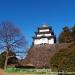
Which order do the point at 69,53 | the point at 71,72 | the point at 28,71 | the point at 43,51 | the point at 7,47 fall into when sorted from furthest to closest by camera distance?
the point at 43,51 < the point at 7,47 < the point at 28,71 < the point at 69,53 < the point at 71,72

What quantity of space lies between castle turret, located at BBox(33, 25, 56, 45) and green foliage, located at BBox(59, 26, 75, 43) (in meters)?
19.4

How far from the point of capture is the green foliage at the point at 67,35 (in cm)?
6336

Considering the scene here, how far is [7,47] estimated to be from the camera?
1681 inches

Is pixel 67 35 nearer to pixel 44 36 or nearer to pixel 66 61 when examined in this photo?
pixel 44 36

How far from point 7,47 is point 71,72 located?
2244 centimetres

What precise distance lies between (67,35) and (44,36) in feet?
86.3

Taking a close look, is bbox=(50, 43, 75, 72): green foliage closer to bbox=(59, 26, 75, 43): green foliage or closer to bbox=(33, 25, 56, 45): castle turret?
bbox=(59, 26, 75, 43): green foliage

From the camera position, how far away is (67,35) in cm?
6594

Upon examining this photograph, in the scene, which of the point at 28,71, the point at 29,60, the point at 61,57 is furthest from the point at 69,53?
the point at 29,60

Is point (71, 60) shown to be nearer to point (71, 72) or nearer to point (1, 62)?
point (71, 72)

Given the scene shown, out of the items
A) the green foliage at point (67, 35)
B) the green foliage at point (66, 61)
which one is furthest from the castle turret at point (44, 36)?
the green foliage at point (66, 61)

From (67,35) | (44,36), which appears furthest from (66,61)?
(44,36)

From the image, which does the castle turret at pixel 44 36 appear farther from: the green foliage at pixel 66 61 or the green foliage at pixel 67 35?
the green foliage at pixel 66 61

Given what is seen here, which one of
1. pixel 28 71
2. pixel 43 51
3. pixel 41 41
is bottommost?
pixel 28 71
